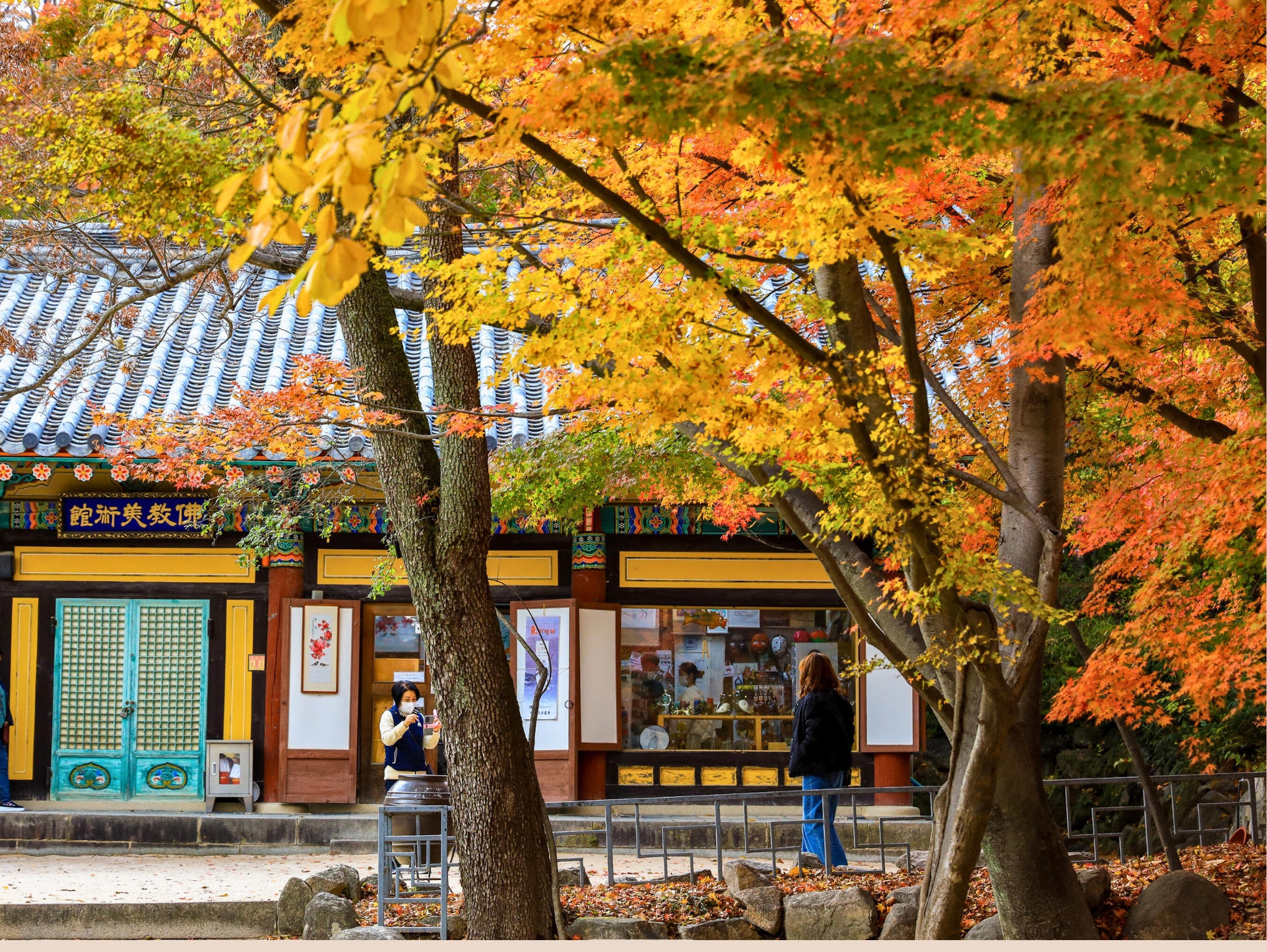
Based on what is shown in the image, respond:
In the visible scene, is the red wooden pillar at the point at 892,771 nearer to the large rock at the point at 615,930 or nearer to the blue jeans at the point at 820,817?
the blue jeans at the point at 820,817

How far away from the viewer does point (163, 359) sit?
13156 millimetres

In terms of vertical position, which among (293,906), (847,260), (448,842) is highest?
(847,260)

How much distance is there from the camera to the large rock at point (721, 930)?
7.36m

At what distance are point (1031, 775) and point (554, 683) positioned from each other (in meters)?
7.12

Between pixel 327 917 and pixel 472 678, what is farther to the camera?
pixel 327 917

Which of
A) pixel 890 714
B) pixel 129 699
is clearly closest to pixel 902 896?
pixel 890 714

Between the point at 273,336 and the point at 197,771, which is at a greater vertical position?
the point at 273,336

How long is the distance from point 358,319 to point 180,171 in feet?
6.64

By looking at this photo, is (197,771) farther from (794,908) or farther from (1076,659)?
(1076,659)

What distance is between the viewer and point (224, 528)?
12703 millimetres

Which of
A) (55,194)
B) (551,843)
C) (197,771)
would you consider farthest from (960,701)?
(197,771)

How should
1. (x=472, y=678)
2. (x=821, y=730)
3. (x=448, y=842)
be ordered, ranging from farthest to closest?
(x=448, y=842)
(x=821, y=730)
(x=472, y=678)

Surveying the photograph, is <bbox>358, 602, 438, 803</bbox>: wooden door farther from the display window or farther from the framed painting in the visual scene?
the display window

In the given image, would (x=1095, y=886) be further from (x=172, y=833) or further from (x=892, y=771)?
(x=172, y=833)
